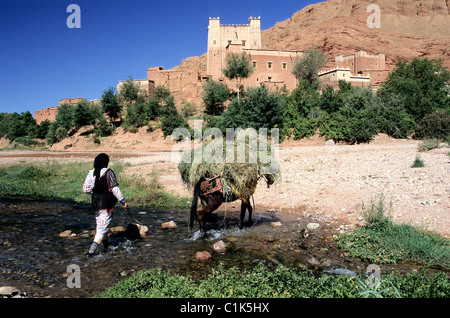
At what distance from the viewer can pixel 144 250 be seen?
551cm

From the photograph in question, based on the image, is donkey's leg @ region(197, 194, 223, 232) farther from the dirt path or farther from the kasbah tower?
the kasbah tower

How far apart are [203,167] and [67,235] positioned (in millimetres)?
3361

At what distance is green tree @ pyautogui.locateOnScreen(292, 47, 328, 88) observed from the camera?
154ft

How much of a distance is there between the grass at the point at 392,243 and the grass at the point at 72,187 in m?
5.60

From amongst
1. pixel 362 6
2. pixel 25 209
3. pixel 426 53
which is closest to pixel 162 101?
pixel 25 209

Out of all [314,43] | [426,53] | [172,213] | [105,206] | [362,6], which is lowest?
[172,213]

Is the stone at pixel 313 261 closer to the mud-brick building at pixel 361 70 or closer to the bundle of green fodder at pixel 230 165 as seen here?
the bundle of green fodder at pixel 230 165

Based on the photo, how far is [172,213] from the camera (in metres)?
8.77

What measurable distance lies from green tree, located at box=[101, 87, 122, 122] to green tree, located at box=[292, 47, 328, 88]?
2855cm

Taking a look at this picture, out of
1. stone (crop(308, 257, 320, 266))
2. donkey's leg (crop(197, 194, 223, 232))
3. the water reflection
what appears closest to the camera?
the water reflection

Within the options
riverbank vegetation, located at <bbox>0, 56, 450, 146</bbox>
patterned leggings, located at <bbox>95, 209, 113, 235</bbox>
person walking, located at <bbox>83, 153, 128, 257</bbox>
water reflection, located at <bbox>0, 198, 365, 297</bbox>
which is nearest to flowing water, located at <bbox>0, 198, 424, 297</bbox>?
water reflection, located at <bbox>0, 198, 365, 297</bbox>

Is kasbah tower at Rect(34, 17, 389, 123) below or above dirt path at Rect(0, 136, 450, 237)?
above

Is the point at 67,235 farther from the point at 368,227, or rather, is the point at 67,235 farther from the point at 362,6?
the point at 362,6
